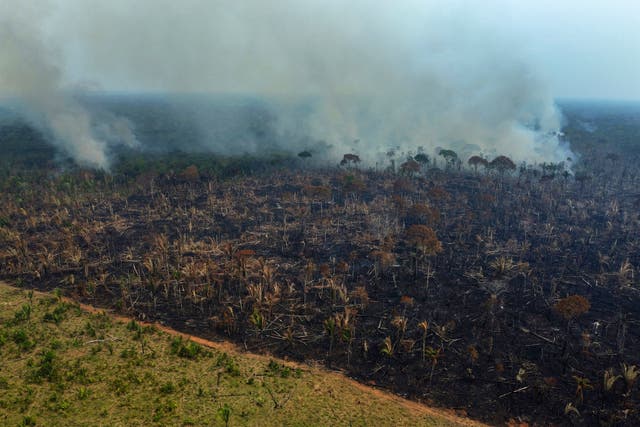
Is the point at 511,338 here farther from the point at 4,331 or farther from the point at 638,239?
the point at 4,331

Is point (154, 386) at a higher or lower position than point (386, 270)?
lower

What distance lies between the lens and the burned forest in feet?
42.6

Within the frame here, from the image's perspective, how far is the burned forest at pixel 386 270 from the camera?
42.6 ft

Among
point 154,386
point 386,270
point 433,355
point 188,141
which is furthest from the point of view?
point 188,141

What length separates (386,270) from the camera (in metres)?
20.0

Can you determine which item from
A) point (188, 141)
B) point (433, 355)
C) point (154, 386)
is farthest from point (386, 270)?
point (188, 141)

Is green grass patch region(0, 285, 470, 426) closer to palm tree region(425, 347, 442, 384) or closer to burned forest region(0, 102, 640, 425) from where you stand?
burned forest region(0, 102, 640, 425)

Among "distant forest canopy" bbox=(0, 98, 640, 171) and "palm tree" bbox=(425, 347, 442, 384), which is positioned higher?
"distant forest canopy" bbox=(0, 98, 640, 171)

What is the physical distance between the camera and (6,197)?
1227 inches

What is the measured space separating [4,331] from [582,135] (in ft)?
247

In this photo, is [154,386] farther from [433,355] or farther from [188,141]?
[188,141]

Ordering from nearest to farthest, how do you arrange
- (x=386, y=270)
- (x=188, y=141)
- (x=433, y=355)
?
(x=433, y=355)
(x=386, y=270)
(x=188, y=141)

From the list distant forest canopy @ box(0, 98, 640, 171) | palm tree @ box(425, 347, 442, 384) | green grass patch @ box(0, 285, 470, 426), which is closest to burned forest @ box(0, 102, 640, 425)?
palm tree @ box(425, 347, 442, 384)

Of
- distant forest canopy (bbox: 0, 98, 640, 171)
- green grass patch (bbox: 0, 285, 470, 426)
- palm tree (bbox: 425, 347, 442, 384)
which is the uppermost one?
distant forest canopy (bbox: 0, 98, 640, 171)
